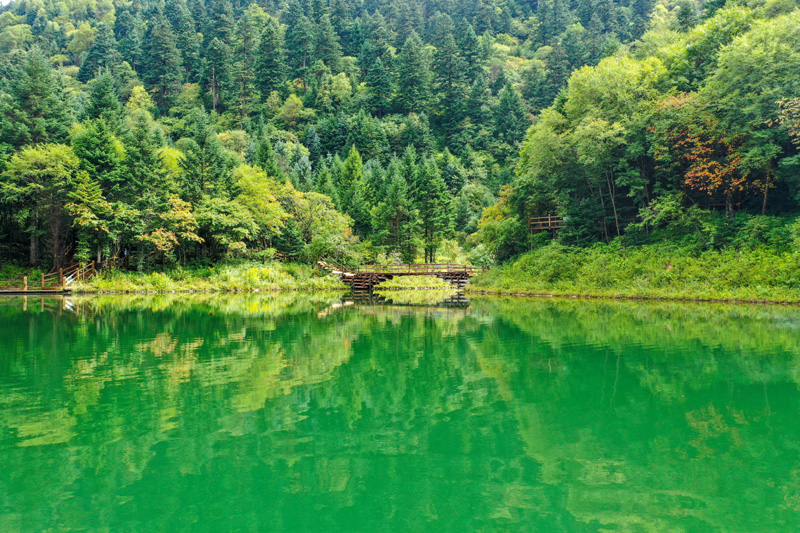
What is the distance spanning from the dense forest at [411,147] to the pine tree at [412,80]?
0.35m

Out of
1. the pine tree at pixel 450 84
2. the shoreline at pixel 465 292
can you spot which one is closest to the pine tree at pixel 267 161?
the shoreline at pixel 465 292

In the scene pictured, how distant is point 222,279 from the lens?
41.3 m

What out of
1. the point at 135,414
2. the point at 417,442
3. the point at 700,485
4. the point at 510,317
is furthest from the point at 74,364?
the point at 510,317

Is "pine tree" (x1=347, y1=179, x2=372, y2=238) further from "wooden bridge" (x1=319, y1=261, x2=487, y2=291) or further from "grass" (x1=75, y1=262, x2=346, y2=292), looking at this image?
"grass" (x1=75, y1=262, x2=346, y2=292)

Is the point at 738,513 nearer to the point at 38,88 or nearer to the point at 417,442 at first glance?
the point at 417,442

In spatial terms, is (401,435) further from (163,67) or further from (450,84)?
(163,67)

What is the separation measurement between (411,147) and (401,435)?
176ft

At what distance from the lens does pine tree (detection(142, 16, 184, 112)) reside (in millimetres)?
93250

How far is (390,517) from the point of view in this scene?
4.72m

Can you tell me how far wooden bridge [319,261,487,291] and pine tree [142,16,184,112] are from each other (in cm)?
6425

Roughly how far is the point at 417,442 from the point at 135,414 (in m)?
4.12

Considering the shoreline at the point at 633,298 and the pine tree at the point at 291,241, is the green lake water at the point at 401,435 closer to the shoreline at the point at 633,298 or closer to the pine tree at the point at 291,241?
the shoreline at the point at 633,298

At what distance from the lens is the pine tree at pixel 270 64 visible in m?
94.3

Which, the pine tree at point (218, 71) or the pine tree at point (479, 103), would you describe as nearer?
the pine tree at point (479, 103)
